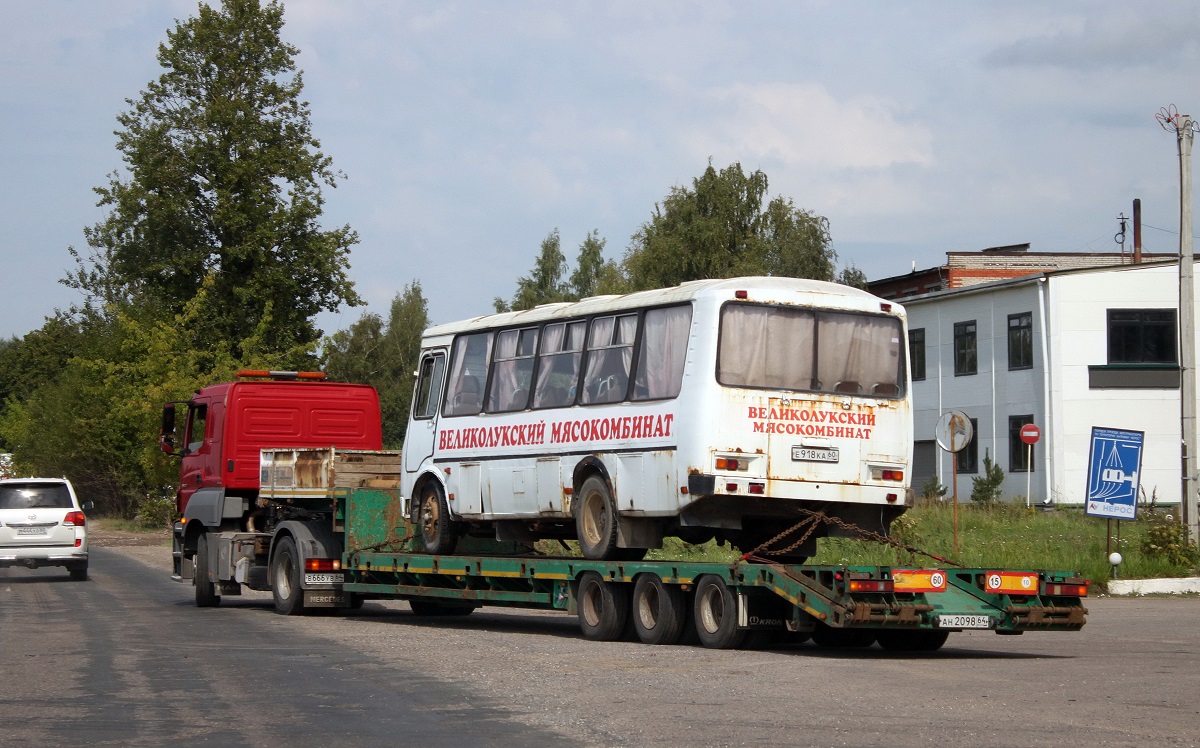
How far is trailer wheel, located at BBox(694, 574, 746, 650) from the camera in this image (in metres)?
14.6

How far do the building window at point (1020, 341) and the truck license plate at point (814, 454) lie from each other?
34491 millimetres

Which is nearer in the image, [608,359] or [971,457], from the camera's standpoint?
[608,359]

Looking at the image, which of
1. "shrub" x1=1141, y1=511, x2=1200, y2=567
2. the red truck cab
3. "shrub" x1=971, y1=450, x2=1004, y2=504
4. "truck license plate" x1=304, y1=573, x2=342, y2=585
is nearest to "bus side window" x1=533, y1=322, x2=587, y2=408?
"truck license plate" x1=304, y1=573, x2=342, y2=585

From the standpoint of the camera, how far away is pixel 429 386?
2025 cm

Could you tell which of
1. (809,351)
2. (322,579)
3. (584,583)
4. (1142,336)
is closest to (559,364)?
(584,583)

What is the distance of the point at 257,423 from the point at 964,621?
11.9 m

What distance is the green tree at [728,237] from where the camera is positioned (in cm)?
7412

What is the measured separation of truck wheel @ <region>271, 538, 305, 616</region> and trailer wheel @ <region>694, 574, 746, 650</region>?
759 centimetres

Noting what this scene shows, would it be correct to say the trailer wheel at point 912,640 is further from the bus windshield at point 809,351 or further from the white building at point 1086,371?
the white building at point 1086,371

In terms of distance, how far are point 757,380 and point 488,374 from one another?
14.7ft

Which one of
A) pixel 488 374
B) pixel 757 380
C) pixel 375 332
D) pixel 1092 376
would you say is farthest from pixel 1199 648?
pixel 375 332

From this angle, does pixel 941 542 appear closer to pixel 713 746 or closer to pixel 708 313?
pixel 708 313

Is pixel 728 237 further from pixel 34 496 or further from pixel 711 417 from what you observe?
pixel 711 417

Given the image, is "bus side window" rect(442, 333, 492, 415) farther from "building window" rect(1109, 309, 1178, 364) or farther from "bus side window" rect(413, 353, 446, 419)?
"building window" rect(1109, 309, 1178, 364)
